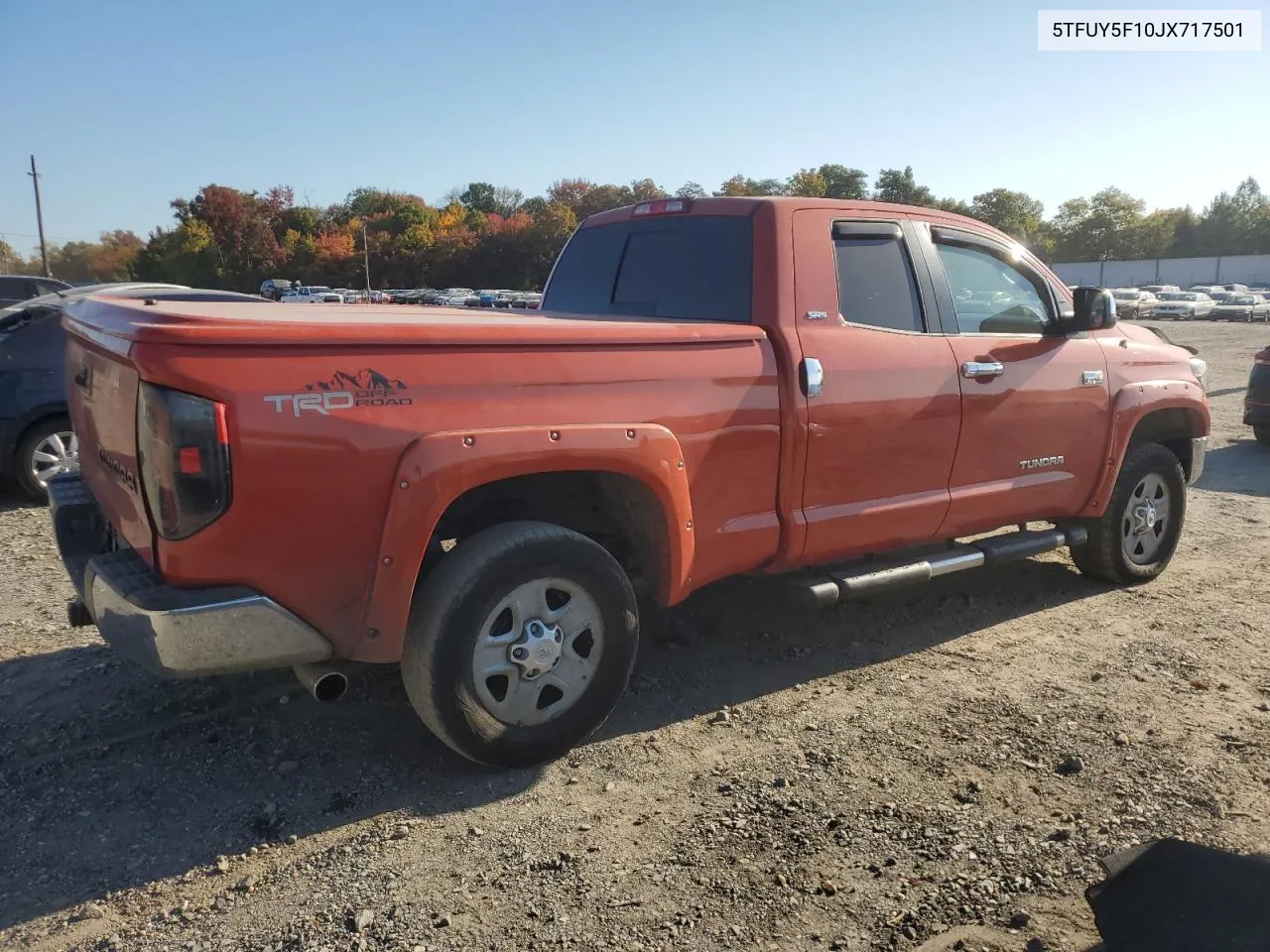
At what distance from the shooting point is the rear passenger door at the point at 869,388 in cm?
393

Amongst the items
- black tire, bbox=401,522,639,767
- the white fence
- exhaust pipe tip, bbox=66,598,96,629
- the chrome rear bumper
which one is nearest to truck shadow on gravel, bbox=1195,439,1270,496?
black tire, bbox=401,522,639,767

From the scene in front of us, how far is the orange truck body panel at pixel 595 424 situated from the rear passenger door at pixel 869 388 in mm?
13

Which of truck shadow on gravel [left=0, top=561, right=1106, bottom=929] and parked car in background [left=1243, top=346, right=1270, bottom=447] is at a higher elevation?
parked car in background [left=1243, top=346, right=1270, bottom=447]

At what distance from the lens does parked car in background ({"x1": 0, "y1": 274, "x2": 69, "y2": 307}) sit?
1088 centimetres

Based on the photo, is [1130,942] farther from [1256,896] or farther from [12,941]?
[12,941]

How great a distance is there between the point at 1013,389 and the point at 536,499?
2492 millimetres

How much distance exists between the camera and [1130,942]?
95.3 inches

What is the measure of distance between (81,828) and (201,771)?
1.38ft

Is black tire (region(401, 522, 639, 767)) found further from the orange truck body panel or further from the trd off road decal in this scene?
the trd off road decal

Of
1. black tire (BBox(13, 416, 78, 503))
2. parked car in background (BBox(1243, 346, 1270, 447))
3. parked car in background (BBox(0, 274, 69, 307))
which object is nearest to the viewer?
black tire (BBox(13, 416, 78, 503))

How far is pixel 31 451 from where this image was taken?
7203mm

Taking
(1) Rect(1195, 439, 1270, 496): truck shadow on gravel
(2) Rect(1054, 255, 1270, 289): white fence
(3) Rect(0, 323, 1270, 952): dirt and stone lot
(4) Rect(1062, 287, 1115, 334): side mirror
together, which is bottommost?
(1) Rect(1195, 439, 1270, 496): truck shadow on gravel

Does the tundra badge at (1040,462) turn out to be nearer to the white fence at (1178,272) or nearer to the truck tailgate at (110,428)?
the truck tailgate at (110,428)

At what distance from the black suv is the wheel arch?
4.64 meters
